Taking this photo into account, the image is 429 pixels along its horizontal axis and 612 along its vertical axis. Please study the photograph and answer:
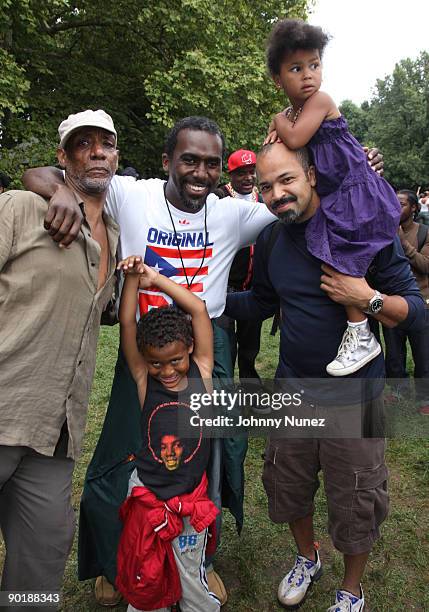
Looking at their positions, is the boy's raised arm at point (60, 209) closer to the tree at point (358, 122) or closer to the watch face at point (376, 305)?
the watch face at point (376, 305)

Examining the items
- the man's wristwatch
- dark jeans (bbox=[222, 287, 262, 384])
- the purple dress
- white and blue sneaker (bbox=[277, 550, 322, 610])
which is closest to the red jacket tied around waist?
white and blue sneaker (bbox=[277, 550, 322, 610])

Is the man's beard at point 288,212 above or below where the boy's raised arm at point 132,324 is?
above

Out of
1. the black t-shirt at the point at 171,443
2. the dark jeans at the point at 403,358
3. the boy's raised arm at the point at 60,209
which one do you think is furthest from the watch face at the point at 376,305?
the dark jeans at the point at 403,358

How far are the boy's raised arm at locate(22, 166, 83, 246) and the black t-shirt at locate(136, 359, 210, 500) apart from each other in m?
0.78

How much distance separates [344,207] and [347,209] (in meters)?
0.02

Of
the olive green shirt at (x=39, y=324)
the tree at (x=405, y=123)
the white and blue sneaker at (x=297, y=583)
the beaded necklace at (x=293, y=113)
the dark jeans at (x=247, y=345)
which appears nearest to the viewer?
the olive green shirt at (x=39, y=324)

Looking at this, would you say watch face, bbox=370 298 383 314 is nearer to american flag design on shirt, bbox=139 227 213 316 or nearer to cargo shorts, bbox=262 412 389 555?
cargo shorts, bbox=262 412 389 555

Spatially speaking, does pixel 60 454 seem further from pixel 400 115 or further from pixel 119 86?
pixel 400 115

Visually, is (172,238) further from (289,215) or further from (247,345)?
(247,345)

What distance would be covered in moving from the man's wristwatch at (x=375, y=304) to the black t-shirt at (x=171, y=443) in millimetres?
807

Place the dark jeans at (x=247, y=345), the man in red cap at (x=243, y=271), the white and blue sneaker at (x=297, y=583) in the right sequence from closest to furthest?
the white and blue sneaker at (x=297, y=583) < the man in red cap at (x=243, y=271) < the dark jeans at (x=247, y=345)

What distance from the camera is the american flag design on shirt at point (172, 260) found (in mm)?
2289

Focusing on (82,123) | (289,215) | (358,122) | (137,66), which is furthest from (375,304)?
(358,122)

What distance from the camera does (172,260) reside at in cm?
232
